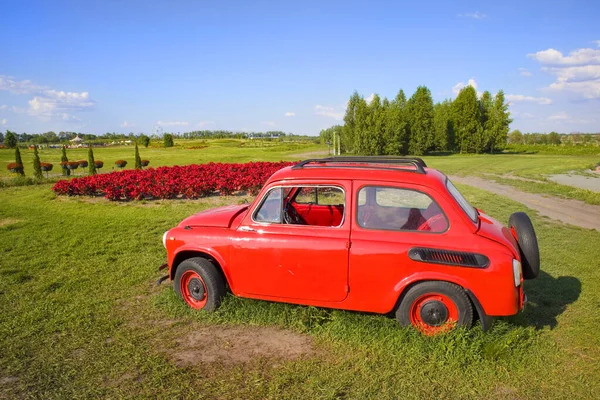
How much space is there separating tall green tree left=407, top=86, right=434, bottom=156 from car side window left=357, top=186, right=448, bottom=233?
160ft

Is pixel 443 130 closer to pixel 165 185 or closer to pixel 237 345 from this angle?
pixel 165 185

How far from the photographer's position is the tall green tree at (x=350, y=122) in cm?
5556

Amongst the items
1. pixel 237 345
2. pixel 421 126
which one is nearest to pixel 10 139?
pixel 421 126

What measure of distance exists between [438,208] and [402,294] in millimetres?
1006

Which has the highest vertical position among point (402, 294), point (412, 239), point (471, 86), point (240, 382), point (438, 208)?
point (471, 86)

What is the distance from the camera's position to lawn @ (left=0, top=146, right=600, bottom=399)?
3369 millimetres

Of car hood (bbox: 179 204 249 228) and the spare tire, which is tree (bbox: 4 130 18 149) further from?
the spare tire

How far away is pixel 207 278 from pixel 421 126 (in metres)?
50.5

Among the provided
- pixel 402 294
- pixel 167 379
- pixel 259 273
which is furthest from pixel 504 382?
pixel 167 379

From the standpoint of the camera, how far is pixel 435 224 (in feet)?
13.3

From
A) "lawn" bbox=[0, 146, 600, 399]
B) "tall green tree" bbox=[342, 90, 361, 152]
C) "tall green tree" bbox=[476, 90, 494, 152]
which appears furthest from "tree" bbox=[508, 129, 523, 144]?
"lawn" bbox=[0, 146, 600, 399]

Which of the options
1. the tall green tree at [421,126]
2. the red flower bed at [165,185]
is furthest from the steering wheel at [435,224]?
the tall green tree at [421,126]

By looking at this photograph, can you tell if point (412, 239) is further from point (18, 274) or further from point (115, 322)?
point (18, 274)

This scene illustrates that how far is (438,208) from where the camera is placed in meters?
4.09
